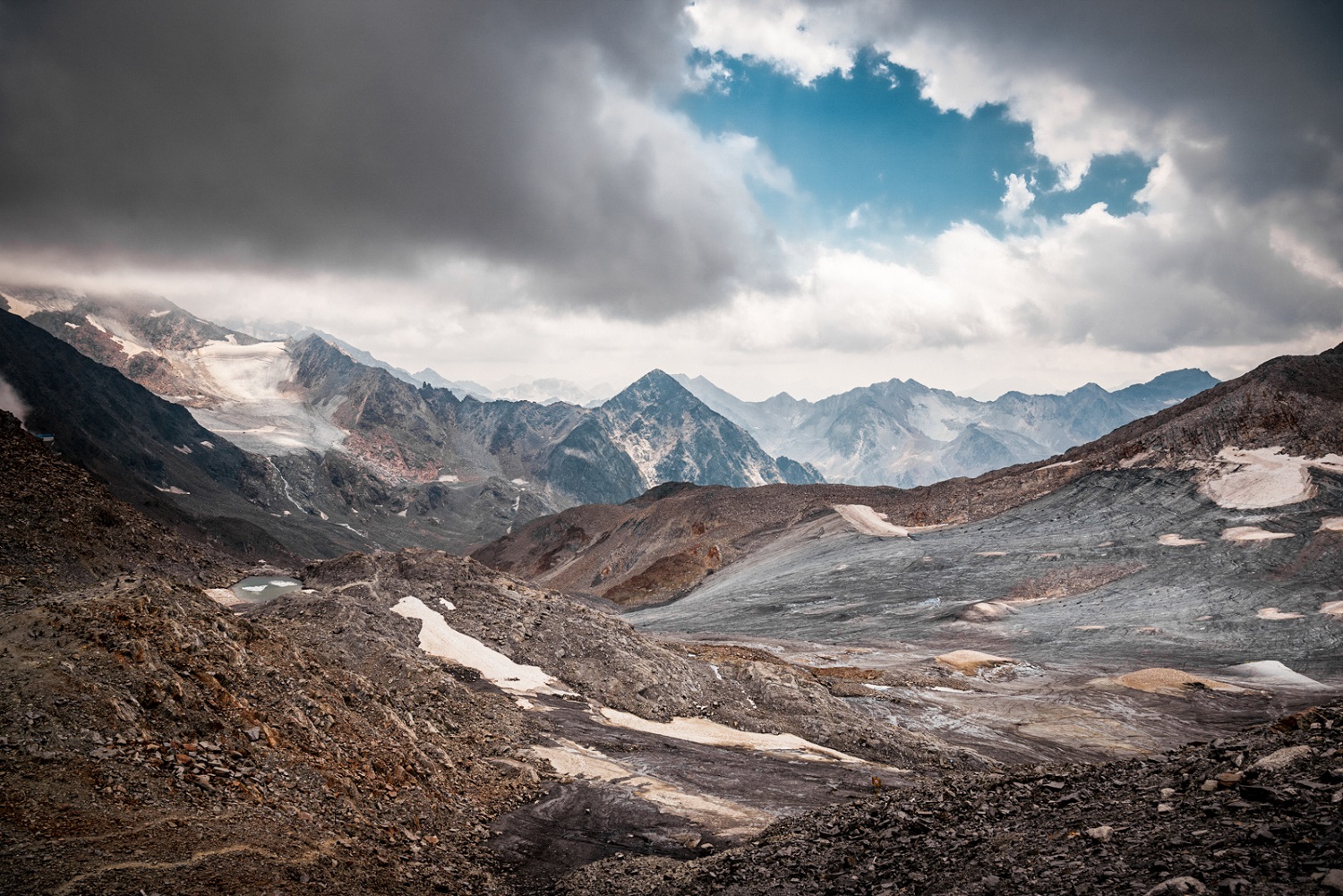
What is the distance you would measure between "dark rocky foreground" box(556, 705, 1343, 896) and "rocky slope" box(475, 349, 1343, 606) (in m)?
100

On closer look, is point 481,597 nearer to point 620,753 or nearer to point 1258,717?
point 620,753

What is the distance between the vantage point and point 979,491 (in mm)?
122875

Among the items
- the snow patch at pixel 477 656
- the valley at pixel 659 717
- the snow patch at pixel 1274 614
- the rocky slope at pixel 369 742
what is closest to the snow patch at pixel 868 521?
the valley at pixel 659 717

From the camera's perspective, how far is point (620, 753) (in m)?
27.0

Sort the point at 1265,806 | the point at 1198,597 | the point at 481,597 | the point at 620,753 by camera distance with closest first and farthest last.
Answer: the point at 1265,806, the point at 620,753, the point at 481,597, the point at 1198,597

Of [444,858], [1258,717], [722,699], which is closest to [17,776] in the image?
[444,858]

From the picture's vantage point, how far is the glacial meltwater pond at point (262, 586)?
2462 inches

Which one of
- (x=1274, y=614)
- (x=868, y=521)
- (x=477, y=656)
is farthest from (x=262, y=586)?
(x=1274, y=614)

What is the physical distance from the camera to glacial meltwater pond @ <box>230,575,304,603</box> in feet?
205

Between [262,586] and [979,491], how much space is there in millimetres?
105537

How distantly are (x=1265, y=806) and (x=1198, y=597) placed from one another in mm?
82192

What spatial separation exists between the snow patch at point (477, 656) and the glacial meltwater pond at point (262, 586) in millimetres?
29350

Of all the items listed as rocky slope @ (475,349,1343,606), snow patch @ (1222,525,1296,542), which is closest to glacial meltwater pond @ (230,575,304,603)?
rocky slope @ (475,349,1343,606)

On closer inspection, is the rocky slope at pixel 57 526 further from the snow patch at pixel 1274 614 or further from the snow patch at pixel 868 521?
the snow patch at pixel 1274 614
